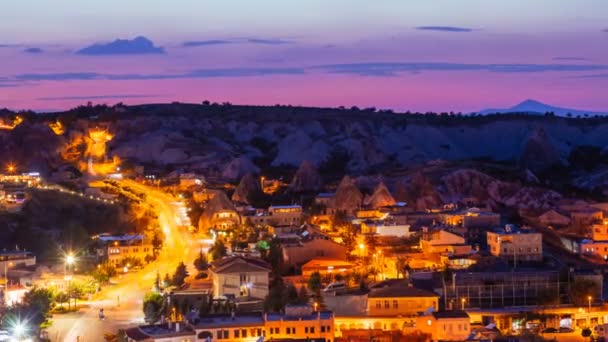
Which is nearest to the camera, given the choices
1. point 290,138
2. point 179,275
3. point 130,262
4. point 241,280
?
point 241,280

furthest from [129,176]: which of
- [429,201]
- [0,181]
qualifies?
[429,201]

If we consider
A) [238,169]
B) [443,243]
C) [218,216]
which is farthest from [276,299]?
[238,169]

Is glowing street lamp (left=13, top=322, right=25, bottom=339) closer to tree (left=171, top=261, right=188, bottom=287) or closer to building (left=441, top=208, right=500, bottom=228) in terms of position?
tree (left=171, top=261, right=188, bottom=287)

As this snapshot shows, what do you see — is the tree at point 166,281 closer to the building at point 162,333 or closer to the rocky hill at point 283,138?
the building at point 162,333

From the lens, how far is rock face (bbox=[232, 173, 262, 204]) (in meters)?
57.8

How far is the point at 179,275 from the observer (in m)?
36.7

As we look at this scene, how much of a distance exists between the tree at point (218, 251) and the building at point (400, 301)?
9314 millimetres

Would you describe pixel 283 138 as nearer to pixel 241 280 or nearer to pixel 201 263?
pixel 201 263

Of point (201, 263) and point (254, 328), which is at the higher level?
point (201, 263)

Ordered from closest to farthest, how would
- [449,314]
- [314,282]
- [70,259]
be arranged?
[449,314] → [314,282] → [70,259]

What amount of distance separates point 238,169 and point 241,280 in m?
41.0

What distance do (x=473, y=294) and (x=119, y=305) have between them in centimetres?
1064

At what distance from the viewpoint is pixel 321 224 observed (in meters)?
48.3

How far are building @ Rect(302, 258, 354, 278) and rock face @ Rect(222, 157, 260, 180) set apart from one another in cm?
3564
